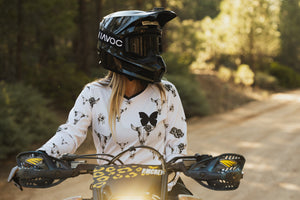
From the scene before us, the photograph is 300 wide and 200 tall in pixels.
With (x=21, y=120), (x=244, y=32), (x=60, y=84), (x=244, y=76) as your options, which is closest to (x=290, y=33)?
(x=244, y=32)

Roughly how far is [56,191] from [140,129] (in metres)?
4.14

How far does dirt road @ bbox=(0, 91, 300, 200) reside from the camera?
5.88 m

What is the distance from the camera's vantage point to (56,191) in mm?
5820

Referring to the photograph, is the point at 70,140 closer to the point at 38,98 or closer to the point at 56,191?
the point at 56,191

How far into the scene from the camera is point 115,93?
7.38ft

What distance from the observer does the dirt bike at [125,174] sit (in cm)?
154

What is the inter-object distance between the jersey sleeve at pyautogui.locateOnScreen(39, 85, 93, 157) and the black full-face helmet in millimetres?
305

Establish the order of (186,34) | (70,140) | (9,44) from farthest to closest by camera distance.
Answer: (186,34) < (9,44) < (70,140)

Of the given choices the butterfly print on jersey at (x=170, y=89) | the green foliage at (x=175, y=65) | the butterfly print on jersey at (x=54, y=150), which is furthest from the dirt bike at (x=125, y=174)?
the green foliage at (x=175, y=65)

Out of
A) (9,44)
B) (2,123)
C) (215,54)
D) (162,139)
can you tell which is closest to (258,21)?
(215,54)

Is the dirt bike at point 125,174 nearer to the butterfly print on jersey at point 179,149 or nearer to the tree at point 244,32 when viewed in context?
the butterfly print on jersey at point 179,149

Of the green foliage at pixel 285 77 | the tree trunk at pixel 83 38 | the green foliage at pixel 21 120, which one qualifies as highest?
the tree trunk at pixel 83 38

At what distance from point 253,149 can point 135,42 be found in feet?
24.1

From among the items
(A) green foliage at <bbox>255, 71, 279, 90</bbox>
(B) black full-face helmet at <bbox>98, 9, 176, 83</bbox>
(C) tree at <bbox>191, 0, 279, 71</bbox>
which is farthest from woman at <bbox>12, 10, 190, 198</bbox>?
(A) green foliage at <bbox>255, 71, 279, 90</bbox>
